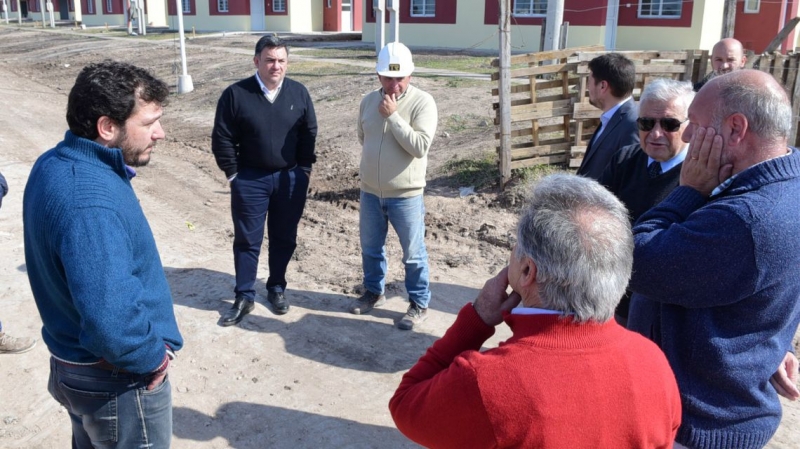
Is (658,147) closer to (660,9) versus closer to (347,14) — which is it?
(660,9)

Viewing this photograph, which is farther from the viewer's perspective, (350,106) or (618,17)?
(618,17)

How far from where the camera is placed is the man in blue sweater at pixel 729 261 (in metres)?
1.84

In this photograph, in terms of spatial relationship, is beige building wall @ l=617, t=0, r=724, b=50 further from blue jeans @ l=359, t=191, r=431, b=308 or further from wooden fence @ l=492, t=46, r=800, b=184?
blue jeans @ l=359, t=191, r=431, b=308

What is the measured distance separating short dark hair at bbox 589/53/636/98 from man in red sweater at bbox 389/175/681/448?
2.44 meters

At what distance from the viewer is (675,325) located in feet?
6.64

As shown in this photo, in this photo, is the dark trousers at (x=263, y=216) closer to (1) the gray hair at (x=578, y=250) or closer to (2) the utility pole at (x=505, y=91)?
(2) the utility pole at (x=505, y=91)

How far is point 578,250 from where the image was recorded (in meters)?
1.60

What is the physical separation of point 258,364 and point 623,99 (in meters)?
2.91

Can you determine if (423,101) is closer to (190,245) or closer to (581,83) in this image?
(190,245)

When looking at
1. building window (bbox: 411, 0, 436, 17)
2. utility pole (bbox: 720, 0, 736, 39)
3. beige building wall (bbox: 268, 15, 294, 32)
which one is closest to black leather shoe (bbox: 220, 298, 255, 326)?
utility pole (bbox: 720, 0, 736, 39)

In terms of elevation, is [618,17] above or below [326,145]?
above

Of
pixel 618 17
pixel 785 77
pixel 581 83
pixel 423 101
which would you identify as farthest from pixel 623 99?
pixel 618 17

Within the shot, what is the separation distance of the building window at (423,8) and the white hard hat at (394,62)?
21889 mm

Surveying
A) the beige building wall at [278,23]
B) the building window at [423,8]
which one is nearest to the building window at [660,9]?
the building window at [423,8]
